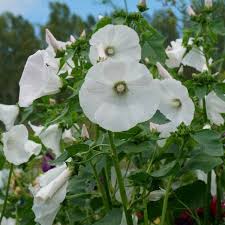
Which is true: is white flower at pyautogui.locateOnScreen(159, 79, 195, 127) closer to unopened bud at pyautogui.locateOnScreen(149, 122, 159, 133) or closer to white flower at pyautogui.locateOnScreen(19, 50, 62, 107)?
unopened bud at pyautogui.locateOnScreen(149, 122, 159, 133)

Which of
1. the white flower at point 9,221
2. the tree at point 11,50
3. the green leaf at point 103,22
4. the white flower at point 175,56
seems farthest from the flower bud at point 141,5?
the tree at point 11,50

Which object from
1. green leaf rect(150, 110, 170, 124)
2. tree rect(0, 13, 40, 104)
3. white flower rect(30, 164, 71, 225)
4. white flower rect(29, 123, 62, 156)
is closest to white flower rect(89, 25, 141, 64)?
green leaf rect(150, 110, 170, 124)

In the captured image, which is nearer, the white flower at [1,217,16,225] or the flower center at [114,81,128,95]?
the flower center at [114,81,128,95]

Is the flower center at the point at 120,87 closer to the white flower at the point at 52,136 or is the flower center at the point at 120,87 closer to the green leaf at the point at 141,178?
the green leaf at the point at 141,178

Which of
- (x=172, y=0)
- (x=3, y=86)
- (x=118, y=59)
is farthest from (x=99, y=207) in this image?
A: (x=3, y=86)

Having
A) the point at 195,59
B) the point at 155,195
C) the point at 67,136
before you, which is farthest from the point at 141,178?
the point at 195,59

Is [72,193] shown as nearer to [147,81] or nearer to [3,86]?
[147,81]
